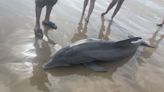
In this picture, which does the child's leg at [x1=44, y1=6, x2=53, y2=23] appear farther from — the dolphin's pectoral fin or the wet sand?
the dolphin's pectoral fin

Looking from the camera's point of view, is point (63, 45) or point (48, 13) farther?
point (48, 13)

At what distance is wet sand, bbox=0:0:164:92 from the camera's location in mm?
4562

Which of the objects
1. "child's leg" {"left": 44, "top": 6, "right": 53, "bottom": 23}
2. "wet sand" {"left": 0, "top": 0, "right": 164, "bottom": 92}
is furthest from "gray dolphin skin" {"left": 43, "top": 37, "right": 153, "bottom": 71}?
"child's leg" {"left": 44, "top": 6, "right": 53, "bottom": 23}

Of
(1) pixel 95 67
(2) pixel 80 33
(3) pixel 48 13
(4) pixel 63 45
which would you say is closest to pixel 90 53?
(1) pixel 95 67

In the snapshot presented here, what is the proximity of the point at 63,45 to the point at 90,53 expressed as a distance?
86 cm

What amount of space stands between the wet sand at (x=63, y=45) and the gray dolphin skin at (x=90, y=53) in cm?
12

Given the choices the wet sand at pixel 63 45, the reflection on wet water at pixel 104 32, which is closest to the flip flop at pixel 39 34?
the wet sand at pixel 63 45

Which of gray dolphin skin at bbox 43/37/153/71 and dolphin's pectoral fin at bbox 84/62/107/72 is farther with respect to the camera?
dolphin's pectoral fin at bbox 84/62/107/72

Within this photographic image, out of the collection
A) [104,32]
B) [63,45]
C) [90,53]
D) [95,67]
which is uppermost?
[90,53]

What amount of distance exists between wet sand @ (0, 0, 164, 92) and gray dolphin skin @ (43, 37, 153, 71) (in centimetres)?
12

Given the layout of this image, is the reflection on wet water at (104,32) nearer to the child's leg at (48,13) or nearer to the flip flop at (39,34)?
the child's leg at (48,13)

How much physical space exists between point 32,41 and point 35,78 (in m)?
1.32

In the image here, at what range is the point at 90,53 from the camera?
518 cm

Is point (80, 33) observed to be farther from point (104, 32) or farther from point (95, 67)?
point (95, 67)
